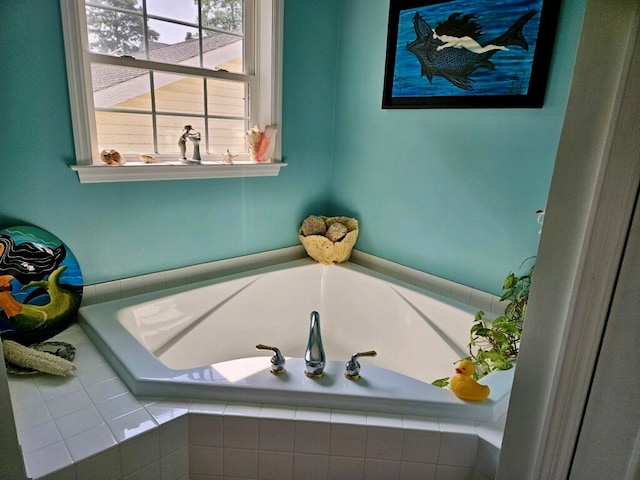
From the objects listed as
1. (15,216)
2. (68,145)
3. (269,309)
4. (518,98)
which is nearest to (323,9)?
(518,98)

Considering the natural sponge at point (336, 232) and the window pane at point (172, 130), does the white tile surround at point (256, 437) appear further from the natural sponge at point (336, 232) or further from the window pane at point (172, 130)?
the natural sponge at point (336, 232)

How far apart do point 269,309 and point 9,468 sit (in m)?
1.51

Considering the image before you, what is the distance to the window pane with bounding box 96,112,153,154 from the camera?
185 centimetres

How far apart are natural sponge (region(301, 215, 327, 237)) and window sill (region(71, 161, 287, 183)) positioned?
0.36m

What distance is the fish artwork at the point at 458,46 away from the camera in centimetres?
174

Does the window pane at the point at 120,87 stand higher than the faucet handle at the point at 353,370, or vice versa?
the window pane at the point at 120,87

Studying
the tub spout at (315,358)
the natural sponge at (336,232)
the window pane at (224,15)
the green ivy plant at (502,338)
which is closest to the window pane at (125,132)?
the window pane at (224,15)

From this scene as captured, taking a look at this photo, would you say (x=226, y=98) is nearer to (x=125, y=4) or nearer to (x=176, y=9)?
(x=176, y=9)

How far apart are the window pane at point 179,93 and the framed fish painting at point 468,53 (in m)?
0.96

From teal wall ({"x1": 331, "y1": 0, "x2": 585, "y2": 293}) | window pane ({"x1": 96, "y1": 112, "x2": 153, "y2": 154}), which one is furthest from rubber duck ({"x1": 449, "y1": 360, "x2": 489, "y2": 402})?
window pane ({"x1": 96, "y1": 112, "x2": 153, "y2": 154})

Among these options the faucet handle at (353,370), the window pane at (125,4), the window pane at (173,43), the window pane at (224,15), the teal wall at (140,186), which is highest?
the window pane at (224,15)

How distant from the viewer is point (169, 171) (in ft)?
6.43

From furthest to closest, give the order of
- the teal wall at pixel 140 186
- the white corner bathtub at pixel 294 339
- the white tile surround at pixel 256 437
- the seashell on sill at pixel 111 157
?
the seashell on sill at pixel 111 157, the teal wall at pixel 140 186, the white corner bathtub at pixel 294 339, the white tile surround at pixel 256 437

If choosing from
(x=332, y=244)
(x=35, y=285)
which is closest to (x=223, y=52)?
(x=332, y=244)
